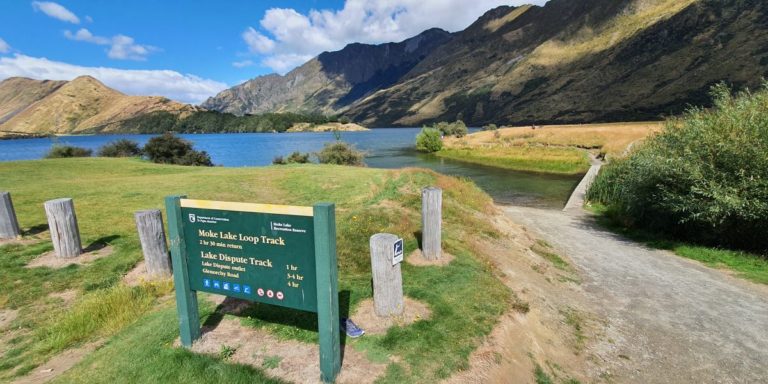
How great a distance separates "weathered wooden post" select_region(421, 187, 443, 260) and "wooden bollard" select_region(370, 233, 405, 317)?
3.23 meters

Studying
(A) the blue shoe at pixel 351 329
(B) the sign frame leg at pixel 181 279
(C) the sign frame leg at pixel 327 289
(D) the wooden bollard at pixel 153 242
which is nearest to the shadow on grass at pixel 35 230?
(D) the wooden bollard at pixel 153 242

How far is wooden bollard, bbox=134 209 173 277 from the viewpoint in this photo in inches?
363

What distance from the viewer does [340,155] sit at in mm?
48812

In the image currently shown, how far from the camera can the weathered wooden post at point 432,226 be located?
1017 centimetres

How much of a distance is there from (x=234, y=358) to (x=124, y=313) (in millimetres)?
3258

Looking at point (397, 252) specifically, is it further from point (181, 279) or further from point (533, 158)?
point (533, 158)

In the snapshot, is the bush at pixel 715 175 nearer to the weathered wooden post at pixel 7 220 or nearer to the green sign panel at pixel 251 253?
the green sign panel at pixel 251 253

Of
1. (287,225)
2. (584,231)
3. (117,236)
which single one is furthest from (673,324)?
(117,236)

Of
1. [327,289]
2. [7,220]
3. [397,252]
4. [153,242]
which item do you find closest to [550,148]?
[397,252]

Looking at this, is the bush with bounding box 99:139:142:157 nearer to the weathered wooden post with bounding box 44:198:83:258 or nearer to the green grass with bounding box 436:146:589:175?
the weathered wooden post with bounding box 44:198:83:258

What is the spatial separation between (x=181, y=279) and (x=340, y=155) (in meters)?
43.6

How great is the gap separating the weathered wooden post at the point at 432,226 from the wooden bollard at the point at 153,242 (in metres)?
6.72

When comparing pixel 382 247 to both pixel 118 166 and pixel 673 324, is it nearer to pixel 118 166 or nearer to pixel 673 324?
pixel 673 324

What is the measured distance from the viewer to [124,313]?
739cm
